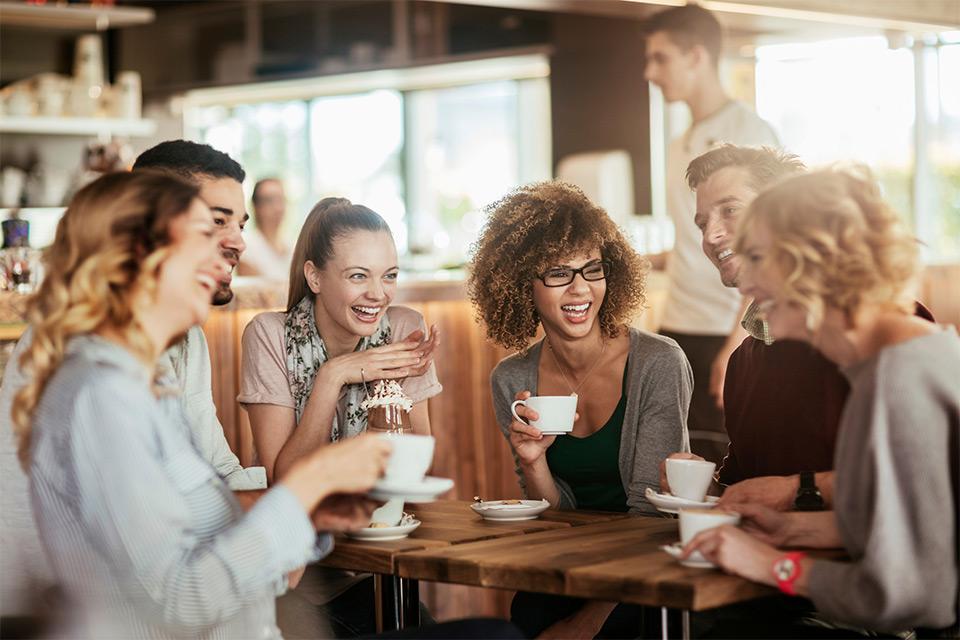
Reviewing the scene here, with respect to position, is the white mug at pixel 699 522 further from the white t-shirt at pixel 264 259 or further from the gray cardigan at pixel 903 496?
the white t-shirt at pixel 264 259

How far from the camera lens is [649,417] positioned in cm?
263

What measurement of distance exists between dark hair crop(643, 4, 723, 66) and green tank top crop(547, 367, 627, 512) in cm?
217

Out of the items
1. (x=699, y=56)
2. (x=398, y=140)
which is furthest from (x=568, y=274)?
(x=398, y=140)

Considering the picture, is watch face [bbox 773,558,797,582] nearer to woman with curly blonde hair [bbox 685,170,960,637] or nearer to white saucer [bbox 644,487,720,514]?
woman with curly blonde hair [bbox 685,170,960,637]

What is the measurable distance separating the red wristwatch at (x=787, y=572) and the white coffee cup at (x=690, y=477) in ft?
1.30

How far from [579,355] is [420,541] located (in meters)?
0.83

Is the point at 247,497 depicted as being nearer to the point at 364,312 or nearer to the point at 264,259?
the point at 364,312

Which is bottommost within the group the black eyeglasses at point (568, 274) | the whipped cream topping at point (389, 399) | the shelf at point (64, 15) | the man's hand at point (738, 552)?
the man's hand at point (738, 552)

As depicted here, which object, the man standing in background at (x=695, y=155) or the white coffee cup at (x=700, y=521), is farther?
the man standing in background at (x=695, y=155)

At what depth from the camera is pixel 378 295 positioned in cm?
272

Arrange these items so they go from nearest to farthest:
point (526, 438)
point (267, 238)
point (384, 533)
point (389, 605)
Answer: point (384, 533) < point (389, 605) < point (526, 438) < point (267, 238)

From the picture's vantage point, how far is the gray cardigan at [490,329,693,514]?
258cm

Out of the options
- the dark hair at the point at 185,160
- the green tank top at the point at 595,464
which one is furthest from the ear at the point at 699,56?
the dark hair at the point at 185,160

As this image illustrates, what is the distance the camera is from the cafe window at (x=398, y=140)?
8836mm
